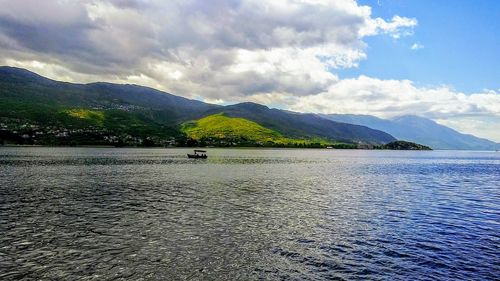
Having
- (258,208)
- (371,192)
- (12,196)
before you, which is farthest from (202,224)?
(371,192)

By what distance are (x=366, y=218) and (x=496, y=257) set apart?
18117mm

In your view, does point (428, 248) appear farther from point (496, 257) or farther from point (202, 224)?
point (202, 224)

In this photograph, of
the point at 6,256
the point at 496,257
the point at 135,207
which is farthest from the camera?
the point at 135,207

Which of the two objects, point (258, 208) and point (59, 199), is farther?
point (59, 199)

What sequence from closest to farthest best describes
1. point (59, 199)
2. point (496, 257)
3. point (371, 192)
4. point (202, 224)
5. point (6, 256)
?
point (6, 256) → point (496, 257) → point (202, 224) → point (59, 199) → point (371, 192)

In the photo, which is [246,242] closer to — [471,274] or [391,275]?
[391,275]

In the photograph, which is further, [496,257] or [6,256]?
[496,257]

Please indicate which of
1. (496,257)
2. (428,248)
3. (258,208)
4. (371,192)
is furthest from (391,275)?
(371,192)

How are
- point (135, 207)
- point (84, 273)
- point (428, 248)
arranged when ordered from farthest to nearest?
point (135, 207) < point (428, 248) < point (84, 273)

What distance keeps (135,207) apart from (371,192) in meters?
49.0

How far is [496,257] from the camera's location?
3331cm

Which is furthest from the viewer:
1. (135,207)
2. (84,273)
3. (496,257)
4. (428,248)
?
(135,207)

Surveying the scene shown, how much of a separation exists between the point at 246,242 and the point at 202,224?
960cm

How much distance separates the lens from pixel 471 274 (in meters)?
28.8
